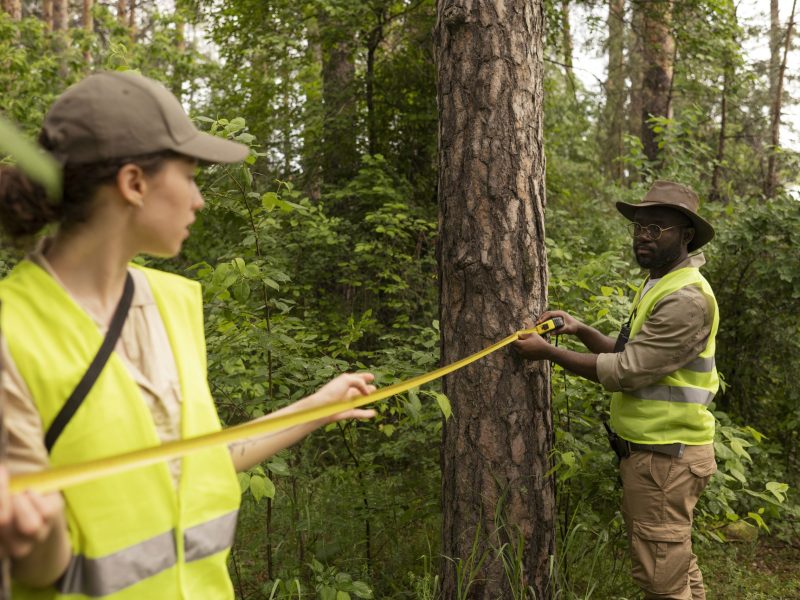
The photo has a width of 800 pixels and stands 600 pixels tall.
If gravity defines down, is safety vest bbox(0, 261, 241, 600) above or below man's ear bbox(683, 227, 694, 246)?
below

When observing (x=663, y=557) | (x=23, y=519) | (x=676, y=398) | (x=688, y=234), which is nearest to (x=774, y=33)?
(x=688, y=234)

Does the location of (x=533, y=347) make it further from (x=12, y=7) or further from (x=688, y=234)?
(x=12, y=7)

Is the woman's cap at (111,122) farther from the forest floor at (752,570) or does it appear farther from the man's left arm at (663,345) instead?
the forest floor at (752,570)

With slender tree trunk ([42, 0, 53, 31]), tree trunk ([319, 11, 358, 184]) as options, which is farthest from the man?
slender tree trunk ([42, 0, 53, 31])

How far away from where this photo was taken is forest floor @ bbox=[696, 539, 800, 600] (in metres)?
5.30

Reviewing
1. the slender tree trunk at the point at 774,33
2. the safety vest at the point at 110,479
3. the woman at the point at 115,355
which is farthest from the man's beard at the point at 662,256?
the slender tree trunk at the point at 774,33

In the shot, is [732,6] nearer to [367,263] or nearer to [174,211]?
[367,263]

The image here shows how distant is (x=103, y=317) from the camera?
62.0 inches

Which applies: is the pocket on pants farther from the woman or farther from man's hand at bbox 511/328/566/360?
the woman

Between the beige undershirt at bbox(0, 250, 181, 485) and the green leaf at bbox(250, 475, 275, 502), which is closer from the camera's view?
the beige undershirt at bbox(0, 250, 181, 485)

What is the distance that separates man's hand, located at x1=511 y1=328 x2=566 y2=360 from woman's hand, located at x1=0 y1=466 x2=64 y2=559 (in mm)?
2625

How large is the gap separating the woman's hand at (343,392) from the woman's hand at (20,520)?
978mm

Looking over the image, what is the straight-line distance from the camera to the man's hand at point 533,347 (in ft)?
11.3

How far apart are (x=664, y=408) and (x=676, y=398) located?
0.25 feet
